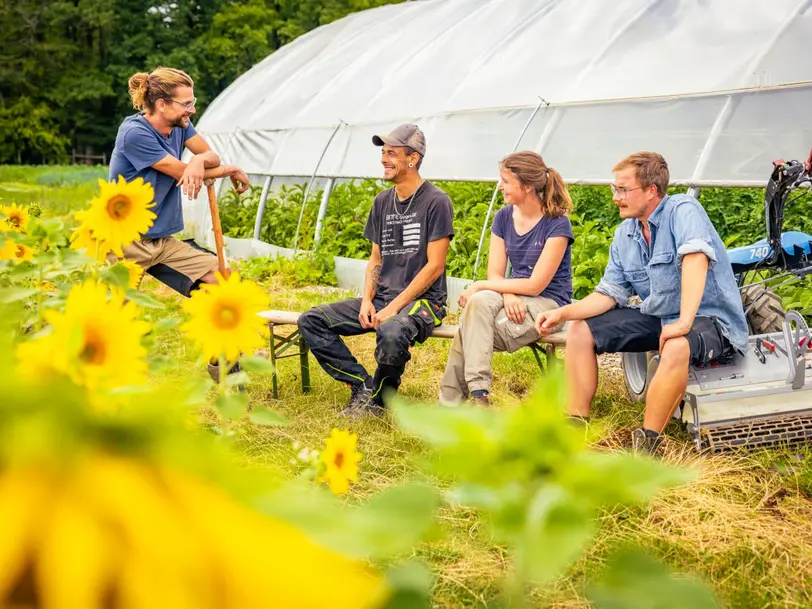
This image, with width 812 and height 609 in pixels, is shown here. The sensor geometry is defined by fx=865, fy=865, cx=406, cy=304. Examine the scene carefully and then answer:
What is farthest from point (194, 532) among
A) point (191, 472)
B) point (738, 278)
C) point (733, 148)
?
point (733, 148)

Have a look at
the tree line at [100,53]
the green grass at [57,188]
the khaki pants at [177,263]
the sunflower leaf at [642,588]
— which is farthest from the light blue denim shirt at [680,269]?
the tree line at [100,53]

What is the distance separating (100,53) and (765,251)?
107ft

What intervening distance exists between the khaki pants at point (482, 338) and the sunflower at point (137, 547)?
373 centimetres

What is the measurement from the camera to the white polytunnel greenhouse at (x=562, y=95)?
5.82 metres

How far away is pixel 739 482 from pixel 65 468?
329cm

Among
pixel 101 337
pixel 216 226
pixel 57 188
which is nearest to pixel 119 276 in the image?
pixel 101 337

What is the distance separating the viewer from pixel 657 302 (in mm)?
3707

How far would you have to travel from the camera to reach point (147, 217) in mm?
1333

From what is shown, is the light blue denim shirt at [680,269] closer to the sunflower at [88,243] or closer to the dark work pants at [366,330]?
the dark work pants at [366,330]

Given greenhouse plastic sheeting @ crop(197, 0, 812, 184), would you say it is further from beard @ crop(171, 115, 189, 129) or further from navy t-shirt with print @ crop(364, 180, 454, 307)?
beard @ crop(171, 115, 189, 129)

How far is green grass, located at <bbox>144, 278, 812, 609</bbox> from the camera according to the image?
2365mm

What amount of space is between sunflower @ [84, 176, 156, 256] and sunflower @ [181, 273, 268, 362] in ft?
0.55

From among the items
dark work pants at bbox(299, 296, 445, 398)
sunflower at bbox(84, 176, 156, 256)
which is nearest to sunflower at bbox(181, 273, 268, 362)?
sunflower at bbox(84, 176, 156, 256)

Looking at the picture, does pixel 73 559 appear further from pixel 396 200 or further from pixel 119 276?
pixel 396 200
